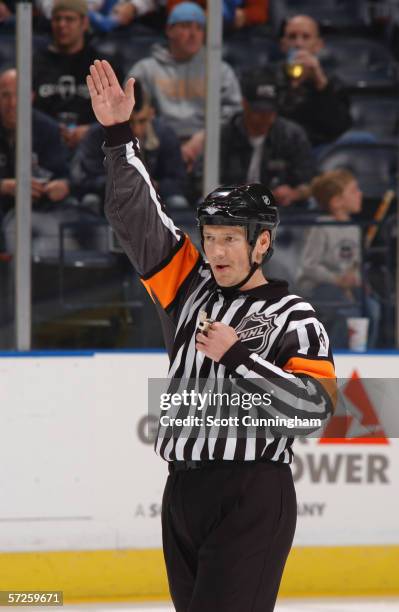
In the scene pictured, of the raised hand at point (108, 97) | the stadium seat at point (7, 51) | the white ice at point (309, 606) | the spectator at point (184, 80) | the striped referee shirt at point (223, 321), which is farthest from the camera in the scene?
the spectator at point (184, 80)

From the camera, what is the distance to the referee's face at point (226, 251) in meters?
2.11

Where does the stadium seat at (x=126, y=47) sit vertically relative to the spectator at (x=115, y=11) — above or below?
below

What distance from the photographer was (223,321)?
2.15 meters

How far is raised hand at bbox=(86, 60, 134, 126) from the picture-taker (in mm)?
2141

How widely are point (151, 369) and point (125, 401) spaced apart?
0.15m

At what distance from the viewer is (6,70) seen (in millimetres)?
4645

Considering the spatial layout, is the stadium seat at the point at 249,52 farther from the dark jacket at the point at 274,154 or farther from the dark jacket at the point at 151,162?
the dark jacket at the point at 151,162

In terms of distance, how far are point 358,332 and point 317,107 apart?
3.71 ft

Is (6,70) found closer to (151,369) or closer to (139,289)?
(139,289)

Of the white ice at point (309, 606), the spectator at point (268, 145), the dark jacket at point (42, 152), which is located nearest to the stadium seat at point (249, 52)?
the spectator at point (268, 145)

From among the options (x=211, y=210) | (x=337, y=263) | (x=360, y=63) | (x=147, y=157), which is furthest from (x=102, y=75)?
(x=360, y=63)

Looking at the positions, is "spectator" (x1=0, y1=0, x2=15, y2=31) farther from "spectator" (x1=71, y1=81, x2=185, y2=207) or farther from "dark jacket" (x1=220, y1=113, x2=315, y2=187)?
"dark jacket" (x1=220, y1=113, x2=315, y2=187)

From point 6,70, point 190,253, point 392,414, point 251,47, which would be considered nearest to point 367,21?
point 251,47

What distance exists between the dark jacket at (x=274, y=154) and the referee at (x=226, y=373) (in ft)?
8.85
